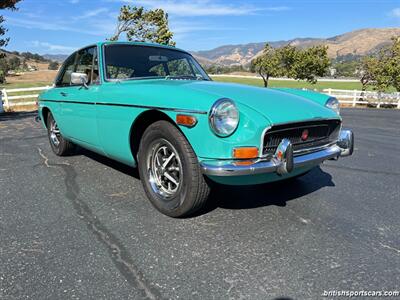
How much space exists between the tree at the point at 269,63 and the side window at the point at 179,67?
31.9 m

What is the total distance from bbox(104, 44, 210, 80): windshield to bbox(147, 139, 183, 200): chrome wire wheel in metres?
1.16

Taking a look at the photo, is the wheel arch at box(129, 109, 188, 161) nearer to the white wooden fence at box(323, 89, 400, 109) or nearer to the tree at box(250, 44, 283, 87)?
the white wooden fence at box(323, 89, 400, 109)

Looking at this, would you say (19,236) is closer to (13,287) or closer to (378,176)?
(13,287)

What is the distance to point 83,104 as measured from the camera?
4.02 m

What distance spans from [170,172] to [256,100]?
1005 mm

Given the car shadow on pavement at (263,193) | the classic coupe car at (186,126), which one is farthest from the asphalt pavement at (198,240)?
the classic coupe car at (186,126)

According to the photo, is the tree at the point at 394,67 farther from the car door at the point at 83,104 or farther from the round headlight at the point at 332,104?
the car door at the point at 83,104

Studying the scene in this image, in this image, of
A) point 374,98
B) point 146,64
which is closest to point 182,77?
point 146,64

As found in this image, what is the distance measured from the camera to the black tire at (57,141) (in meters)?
5.19

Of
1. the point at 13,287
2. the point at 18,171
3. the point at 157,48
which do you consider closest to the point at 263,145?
the point at 13,287

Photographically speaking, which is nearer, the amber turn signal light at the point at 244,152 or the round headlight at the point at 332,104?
the amber turn signal light at the point at 244,152

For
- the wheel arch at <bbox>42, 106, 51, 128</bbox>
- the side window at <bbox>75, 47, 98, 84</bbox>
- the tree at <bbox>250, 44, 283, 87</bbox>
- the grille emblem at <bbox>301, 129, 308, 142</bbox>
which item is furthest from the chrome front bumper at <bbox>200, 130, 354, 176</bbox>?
the tree at <bbox>250, 44, 283, 87</bbox>

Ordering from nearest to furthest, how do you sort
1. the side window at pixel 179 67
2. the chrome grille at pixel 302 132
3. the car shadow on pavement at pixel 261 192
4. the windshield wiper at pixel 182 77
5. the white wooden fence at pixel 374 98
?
the chrome grille at pixel 302 132, the car shadow on pavement at pixel 261 192, the windshield wiper at pixel 182 77, the side window at pixel 179 67, the white wooden fence at pixel 374 98

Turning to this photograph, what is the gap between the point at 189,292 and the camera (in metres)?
2.03
